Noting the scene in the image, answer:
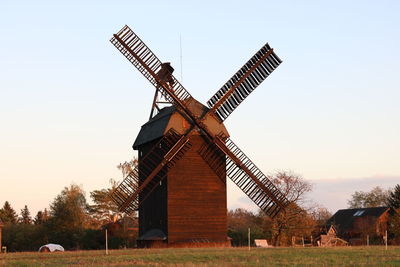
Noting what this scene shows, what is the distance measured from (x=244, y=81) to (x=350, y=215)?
54.9m

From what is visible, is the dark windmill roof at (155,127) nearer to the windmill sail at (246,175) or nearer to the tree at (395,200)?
the windmill sail at (246,175)

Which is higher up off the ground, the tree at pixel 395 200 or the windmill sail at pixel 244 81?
the windmill sail at pixel 244 81

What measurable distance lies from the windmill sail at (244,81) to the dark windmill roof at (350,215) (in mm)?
48323

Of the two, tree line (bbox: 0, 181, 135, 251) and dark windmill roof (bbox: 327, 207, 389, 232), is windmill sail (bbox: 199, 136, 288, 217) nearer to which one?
tree line (bbox: 0, 181, 135, 251)

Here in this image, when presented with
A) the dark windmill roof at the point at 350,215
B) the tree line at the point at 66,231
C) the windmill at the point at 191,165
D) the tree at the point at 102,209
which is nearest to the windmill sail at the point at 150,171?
the windmill at the point at 191,165

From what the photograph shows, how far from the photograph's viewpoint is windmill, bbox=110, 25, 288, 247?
1690 inches

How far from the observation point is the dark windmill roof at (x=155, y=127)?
143 ft

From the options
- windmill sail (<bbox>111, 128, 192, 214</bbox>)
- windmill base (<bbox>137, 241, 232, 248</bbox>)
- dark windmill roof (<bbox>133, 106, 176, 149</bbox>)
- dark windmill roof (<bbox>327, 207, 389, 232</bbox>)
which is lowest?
windmill base (<bbox>137, 241, 232, 248</bbox>)

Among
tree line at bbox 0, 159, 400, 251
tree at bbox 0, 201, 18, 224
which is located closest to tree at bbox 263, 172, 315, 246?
tree line at bbox 0, 159, 400, 251

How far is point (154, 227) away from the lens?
45125 mm

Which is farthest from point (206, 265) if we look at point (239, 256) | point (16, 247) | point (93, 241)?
point (16, 247)

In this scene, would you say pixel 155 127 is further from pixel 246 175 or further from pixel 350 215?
pixel 350 215

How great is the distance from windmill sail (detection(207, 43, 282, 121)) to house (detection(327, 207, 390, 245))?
1634 inches

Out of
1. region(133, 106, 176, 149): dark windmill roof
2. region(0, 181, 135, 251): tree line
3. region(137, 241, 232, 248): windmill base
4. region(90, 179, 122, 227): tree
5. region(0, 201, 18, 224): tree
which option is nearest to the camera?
region(137, 241, 232, 248): windmill base
